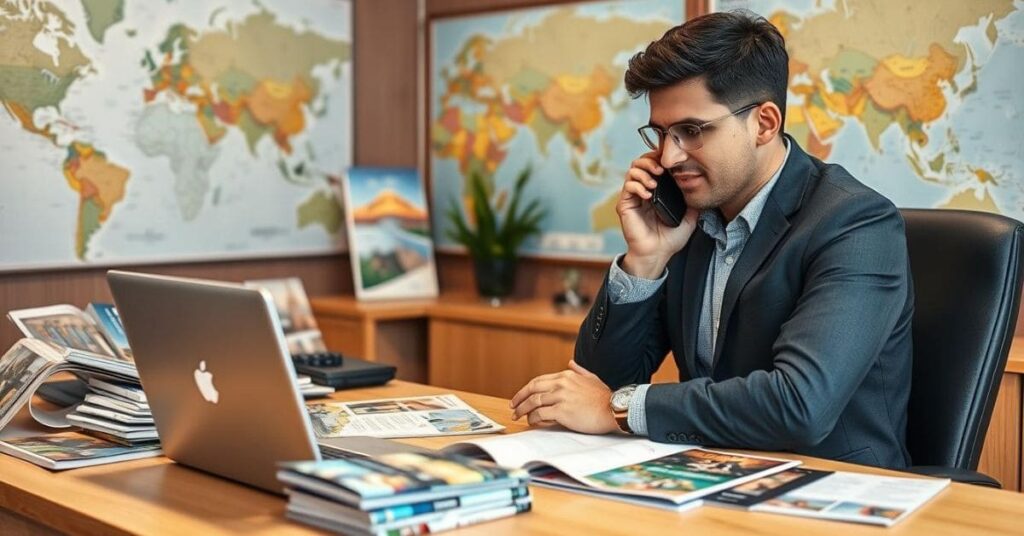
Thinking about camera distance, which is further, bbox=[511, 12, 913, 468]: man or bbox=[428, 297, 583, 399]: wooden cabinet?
bbox=[428, 297, 583, 399]: wooden cabinet

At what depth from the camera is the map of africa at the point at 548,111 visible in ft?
12.1

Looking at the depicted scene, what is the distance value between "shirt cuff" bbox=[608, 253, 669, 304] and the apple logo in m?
0.85

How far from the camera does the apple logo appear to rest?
150cm

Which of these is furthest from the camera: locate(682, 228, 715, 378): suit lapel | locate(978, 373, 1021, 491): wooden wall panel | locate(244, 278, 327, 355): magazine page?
locate(244, 278, 327, 355): magazine page

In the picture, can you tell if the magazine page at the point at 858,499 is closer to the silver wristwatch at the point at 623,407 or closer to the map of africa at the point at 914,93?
the silver wristwatch at the point at 623,407

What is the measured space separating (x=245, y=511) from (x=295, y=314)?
7.57 ft

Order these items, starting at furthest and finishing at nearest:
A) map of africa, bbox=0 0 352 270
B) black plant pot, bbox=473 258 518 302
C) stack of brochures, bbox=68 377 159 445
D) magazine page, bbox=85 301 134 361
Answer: black plant pot, bbox=473 258 518 302
map of africa, bbox=0 0 352 270
magazine page, bbox=85 301 134 361
stack of brochures, bbox=68 377 159 445

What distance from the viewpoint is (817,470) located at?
1.60m

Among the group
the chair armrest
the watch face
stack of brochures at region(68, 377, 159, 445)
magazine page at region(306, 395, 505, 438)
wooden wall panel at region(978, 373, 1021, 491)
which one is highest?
the watch face

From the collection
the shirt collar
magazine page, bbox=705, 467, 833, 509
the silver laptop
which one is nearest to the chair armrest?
magazine page, bbox=705, 467, 833, 509

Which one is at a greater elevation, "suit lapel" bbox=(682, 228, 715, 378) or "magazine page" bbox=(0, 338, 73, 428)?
"suit lapel" bbox=(682, 228, 715, 378)

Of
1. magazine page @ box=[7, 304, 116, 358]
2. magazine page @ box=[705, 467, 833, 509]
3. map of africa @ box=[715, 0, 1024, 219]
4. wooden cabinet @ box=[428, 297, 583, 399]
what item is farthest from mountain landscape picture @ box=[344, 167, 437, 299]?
magazine page @ box=[705, 467, 833, 509]

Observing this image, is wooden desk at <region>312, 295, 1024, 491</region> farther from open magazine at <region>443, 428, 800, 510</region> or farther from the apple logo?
the apple logo

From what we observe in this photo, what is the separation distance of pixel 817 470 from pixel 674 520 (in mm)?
335
